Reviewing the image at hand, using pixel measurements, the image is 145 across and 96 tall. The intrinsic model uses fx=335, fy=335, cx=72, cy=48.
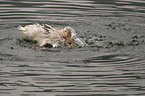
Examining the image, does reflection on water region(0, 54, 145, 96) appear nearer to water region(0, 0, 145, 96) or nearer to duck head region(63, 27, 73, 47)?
water region(0, 0, 145, 96)

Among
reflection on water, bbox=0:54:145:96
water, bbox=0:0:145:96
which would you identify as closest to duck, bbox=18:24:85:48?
A: water, bbox=0:0:145:96

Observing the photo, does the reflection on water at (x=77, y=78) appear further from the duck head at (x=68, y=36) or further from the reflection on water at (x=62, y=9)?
the reflection on water at (x=62, y=9)

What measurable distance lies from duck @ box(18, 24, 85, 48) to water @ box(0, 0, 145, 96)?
0.23 m

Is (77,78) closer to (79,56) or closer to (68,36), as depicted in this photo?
(79,56)

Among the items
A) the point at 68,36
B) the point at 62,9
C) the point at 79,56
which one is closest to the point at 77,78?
the point at 79,56

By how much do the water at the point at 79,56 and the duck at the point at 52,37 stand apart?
23 centimetres

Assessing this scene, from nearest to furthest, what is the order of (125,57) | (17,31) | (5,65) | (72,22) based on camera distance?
(5,65), (125,57), (17,31), (72,22)

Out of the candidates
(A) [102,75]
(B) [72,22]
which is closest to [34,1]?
(B) [72,22]

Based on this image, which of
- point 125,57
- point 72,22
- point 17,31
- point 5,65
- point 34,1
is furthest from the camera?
point 34,1

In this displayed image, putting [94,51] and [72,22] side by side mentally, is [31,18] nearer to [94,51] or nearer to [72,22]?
[72,22]

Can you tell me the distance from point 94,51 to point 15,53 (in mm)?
2136

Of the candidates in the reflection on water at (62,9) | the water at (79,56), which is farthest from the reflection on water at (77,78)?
the reflection on water at (62,9)

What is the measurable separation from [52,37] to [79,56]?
1.27m

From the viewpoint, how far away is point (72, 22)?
12133 mm
